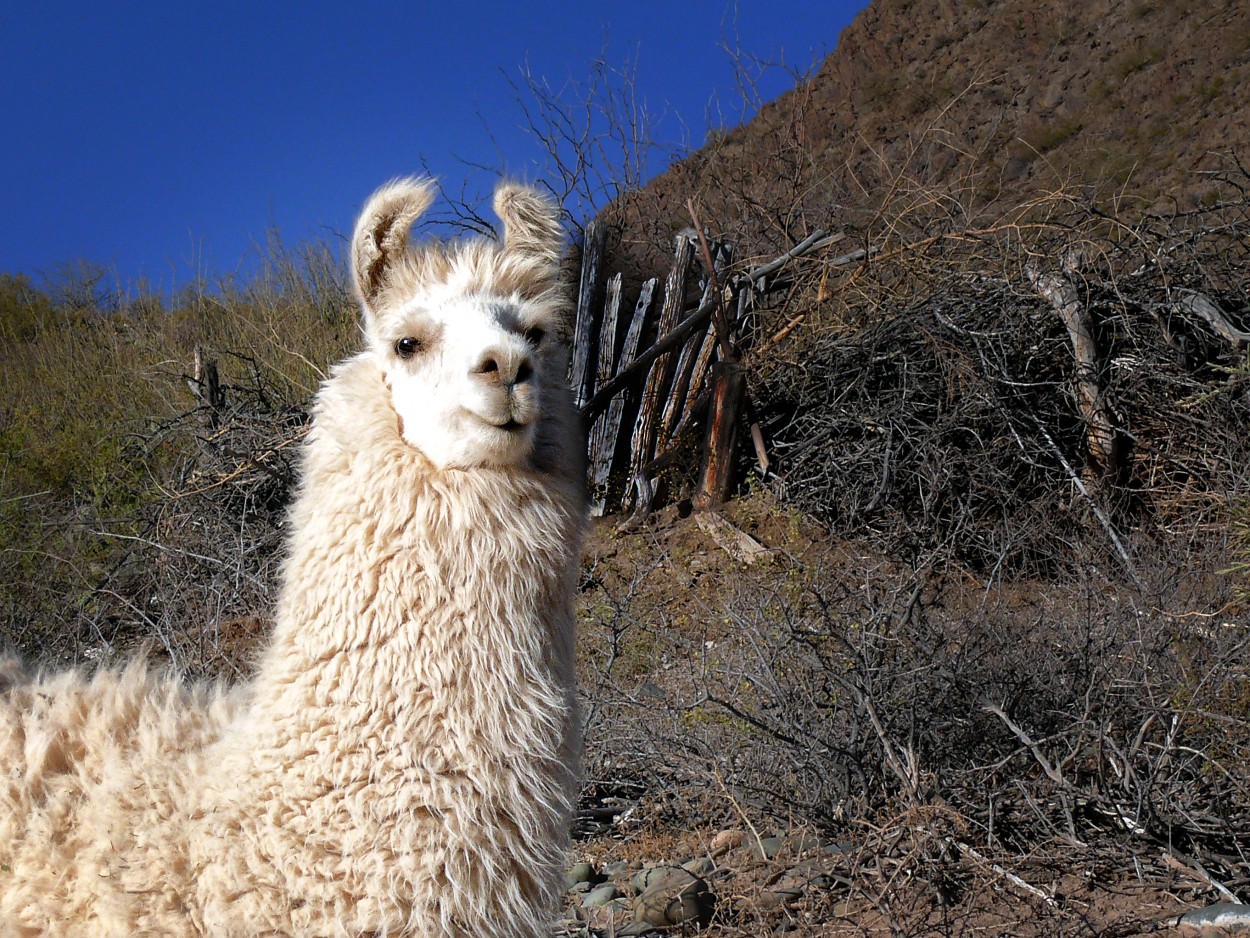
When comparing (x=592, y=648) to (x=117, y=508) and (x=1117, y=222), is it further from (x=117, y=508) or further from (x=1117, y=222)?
(x=1117, y=222)

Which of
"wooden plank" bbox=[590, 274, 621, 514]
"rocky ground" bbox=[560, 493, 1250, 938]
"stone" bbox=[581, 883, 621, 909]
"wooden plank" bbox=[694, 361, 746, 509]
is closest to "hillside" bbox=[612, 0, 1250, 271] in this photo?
"wooden plank" bbox=[590, 274, 621, 514]

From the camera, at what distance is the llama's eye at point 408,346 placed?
98.2 inches

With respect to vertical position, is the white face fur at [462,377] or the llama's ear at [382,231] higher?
the llama's ear at [382,231]

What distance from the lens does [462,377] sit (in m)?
2.35

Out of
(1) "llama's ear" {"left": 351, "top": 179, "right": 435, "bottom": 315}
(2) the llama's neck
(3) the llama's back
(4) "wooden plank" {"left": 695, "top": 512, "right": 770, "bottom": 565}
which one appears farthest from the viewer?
(4) "wooden plank" {"left": 695, "top": 512, "right": 770, "bottom": 565}

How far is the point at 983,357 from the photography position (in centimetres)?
845

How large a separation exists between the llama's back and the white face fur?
930 millimetres

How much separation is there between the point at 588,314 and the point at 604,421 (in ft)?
3.69

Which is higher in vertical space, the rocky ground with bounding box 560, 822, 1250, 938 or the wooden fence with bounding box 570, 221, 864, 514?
the wooden fence with bounding box 570, 221, 864, 514

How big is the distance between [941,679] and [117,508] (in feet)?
23.5

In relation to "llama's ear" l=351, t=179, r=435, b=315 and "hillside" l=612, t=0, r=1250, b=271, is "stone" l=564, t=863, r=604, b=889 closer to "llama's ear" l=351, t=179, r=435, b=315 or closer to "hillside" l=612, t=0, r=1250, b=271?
"llama's ear" l=351, t=179, r=435, b=315

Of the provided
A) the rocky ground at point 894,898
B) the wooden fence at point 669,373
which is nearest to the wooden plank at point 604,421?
the wooden fence at point 669,373

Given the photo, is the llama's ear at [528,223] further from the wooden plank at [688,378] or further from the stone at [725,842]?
the wooden plank at [688,378]

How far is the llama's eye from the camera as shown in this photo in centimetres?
249
